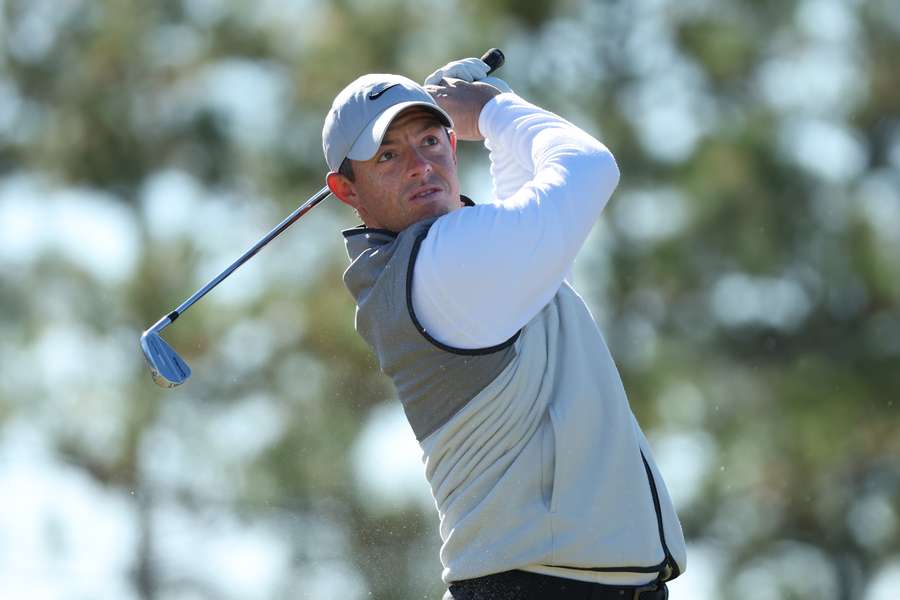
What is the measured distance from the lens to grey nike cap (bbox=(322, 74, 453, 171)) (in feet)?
11.8

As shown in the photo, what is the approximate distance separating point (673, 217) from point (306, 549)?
3.62 meters

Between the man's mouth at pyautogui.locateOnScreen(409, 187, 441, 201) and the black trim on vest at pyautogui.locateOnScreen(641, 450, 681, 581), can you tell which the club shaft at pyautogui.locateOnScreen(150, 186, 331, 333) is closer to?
the man's mouth at pyautogui.locateOnScreen(409, 187, 441, 201)

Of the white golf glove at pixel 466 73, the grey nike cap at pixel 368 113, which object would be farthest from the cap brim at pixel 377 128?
the white golf glove at pixel 466 73

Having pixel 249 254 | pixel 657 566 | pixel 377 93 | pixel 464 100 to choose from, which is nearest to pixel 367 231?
pixel 377 93

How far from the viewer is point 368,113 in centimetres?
364

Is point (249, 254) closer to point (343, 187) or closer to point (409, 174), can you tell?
point (343, 187)

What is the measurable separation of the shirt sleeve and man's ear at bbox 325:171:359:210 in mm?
344

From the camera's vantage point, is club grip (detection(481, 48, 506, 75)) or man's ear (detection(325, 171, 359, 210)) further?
club grip (detection(481, 48, 506, 75))

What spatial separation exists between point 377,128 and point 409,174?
0.36 feet

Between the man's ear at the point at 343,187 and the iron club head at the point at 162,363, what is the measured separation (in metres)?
0.57

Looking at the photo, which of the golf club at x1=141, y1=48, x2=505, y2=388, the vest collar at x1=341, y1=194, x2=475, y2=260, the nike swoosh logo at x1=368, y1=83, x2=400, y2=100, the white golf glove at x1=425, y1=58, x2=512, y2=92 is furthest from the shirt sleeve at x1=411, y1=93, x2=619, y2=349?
the golf club at x1=141, y1=48, x2=505, y2=388

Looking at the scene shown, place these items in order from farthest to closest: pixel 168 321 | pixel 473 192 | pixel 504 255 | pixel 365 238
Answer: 1. pixel 473 192
2. pixel 168 321
3. pixel 365 238
4. pixel 504 255

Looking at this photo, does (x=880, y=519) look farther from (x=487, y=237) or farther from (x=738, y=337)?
(x=487, y=237)

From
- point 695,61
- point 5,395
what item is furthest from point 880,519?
point 5,395
